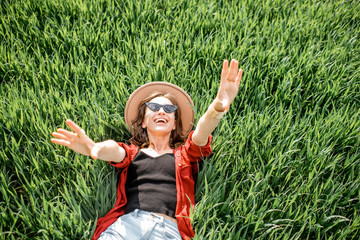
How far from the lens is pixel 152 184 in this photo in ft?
5.62

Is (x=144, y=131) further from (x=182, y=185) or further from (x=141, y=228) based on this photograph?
(x=141, y=228)

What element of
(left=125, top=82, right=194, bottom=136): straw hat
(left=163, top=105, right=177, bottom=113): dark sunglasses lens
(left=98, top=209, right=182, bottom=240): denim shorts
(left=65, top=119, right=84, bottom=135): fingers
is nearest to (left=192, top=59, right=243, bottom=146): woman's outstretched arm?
(left=163, top=105, right=177, bottom=113): dark sunglasses lens

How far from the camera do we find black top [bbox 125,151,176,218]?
1632mm

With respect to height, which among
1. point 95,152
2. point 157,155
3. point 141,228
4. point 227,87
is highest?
point 227,87

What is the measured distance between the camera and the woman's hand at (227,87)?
150cm

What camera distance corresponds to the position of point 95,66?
2.32 m

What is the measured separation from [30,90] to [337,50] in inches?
104

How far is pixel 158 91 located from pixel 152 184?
2.08 ft

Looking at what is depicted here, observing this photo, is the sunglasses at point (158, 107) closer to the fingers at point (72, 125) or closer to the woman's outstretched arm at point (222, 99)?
the woman's outstretched arm at point (222, 99)

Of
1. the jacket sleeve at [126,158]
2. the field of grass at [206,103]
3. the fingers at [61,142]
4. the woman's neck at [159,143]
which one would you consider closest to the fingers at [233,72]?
the field of grass at [206,103]

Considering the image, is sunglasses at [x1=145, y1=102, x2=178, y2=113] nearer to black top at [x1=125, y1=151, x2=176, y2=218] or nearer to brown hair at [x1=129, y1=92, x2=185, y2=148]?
brown hair at [x1=129, y1=92, x2=185, y2=148]

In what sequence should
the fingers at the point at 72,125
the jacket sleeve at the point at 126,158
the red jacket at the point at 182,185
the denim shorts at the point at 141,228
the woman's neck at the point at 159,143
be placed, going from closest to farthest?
the fingers at the point at 72,125, the denim shorts at the point at 141,228, the red jacket at the point at 182,185, the jacket sleeve at the point at 126,158, the woman's neck at the point at 159,143

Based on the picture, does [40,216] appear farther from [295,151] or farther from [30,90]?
[295,151]

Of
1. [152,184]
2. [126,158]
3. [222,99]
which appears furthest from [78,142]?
[222,99]
